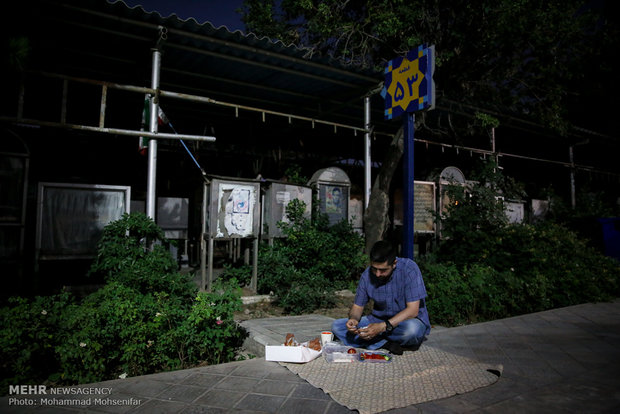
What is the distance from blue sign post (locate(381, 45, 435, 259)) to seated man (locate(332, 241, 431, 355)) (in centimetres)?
103

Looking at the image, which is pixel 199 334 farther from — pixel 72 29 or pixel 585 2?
pixel 585 2

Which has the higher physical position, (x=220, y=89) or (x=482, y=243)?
(x=220, y=89)

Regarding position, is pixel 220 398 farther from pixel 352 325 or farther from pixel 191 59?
pixel 191 59

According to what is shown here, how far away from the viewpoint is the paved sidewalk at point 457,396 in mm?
3006

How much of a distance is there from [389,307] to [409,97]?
2902 millimetres

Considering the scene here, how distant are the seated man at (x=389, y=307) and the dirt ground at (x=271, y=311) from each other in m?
2.16

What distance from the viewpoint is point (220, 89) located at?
9.89m

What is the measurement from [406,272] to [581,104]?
629 inches

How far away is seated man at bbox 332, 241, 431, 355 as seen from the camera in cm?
418

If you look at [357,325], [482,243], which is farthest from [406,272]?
[482,243]

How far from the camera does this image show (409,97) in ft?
18.3

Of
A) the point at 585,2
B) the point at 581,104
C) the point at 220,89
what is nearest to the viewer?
the point at 220,89

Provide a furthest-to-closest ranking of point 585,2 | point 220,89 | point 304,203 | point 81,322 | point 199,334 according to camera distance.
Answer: point 585,2 → point 220,89 → point 304,203 → point 199,334 → point 81,322

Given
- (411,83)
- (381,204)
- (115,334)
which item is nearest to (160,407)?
(115,334)
